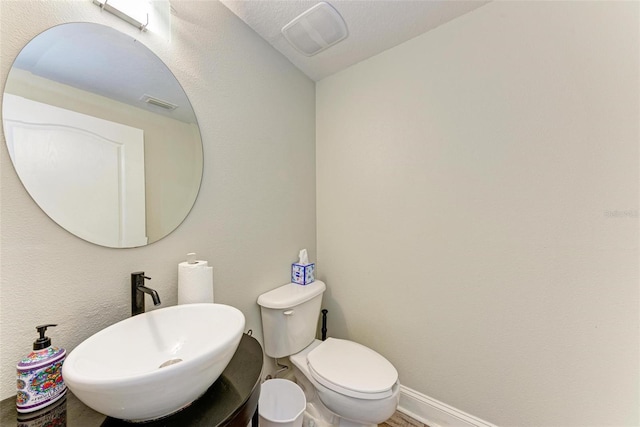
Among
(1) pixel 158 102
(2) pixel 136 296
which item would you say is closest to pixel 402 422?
(2) pixel 136 296

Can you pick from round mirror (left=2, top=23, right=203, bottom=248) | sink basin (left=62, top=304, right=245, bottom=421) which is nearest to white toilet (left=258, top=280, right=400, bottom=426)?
sink basin (left=62, top=304, right=245, bottom=421)

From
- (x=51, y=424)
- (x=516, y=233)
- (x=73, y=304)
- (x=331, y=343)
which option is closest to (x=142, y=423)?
(x=51, y=424)

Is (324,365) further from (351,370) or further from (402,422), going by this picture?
(402,422)

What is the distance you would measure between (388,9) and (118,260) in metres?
1.62

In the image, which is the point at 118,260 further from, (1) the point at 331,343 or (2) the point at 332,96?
(2) the point at 332,96

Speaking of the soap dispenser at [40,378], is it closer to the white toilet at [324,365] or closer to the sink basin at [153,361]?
the sink basin at [153,361]

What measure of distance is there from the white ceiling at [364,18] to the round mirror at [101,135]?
2.00 feet

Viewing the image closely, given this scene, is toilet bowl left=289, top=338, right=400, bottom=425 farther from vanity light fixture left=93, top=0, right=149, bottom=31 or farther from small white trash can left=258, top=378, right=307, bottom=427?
vanity light fixture left=93, top=0, right=149, bottom=31

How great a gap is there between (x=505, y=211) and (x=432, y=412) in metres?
1.17

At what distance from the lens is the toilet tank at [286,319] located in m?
1.24

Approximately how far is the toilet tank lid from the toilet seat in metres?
0.30

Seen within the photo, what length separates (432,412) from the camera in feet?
4.20

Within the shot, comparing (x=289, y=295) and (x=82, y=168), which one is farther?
(x=289, y=295)

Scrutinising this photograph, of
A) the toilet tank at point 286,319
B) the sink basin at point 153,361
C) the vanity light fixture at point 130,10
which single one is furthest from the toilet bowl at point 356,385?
the vanity light fixture at point 130,10
